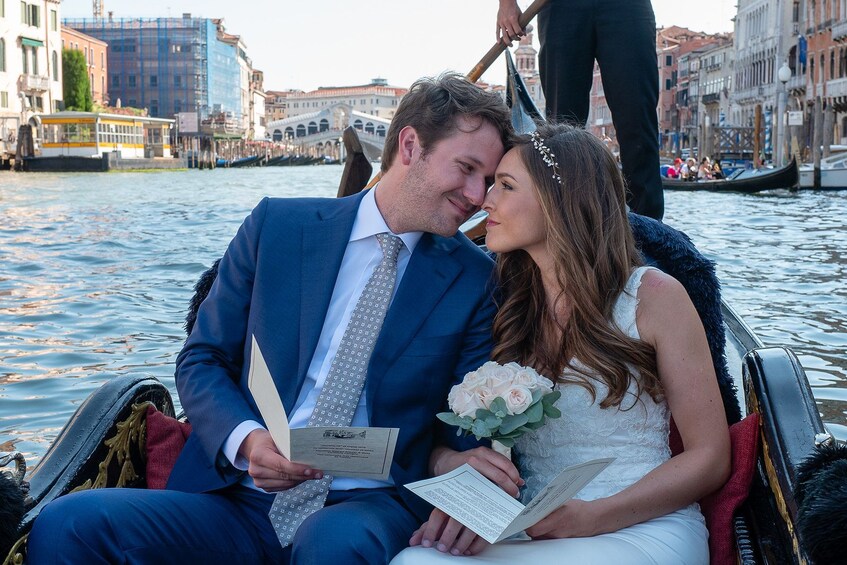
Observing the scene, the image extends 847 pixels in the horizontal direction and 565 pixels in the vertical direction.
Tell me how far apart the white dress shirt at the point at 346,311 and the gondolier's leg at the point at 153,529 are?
0.05m

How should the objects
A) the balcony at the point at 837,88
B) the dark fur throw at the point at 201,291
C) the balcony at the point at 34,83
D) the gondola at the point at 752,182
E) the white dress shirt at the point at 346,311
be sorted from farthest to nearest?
1. the balcony at the point at 34,83
2. the balcony at the point at 837,88
3. the gondola at the point at 752,182
4. the dark fur throw at the point at 201,291
5. the white dress shirt at the point at 346,311

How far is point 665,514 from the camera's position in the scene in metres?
1.14

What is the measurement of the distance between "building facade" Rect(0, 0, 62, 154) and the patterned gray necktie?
24.8m

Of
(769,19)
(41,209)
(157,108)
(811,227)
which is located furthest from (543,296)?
(157,108)

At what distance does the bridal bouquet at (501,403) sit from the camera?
1.02 metres

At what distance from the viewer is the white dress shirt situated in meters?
1.18

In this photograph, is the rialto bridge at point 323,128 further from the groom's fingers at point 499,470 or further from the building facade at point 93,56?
the groom's fingers at point 499,470

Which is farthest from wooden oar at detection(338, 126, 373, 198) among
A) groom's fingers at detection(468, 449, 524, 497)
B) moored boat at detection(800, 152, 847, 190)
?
moored boat at detection(800, 152, 847, 190)

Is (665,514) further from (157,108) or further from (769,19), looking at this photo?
(157,108)

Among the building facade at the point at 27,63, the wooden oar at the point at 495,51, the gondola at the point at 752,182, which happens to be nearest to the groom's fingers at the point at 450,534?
the wooden oar at the point at 495,51

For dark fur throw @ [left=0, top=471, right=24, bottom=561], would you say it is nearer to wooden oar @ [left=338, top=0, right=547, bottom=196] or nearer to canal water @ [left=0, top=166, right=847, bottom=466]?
wooden oar @ [left=338, top=0, right=547, bottom=196]

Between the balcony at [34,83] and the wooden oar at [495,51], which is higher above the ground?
the balcony at [34,83]

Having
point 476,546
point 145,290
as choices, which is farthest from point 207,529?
point 145,290

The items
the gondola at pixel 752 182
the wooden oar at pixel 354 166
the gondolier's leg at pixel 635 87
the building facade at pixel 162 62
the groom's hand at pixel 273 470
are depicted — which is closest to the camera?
the groom's hand at pixel 273 470
